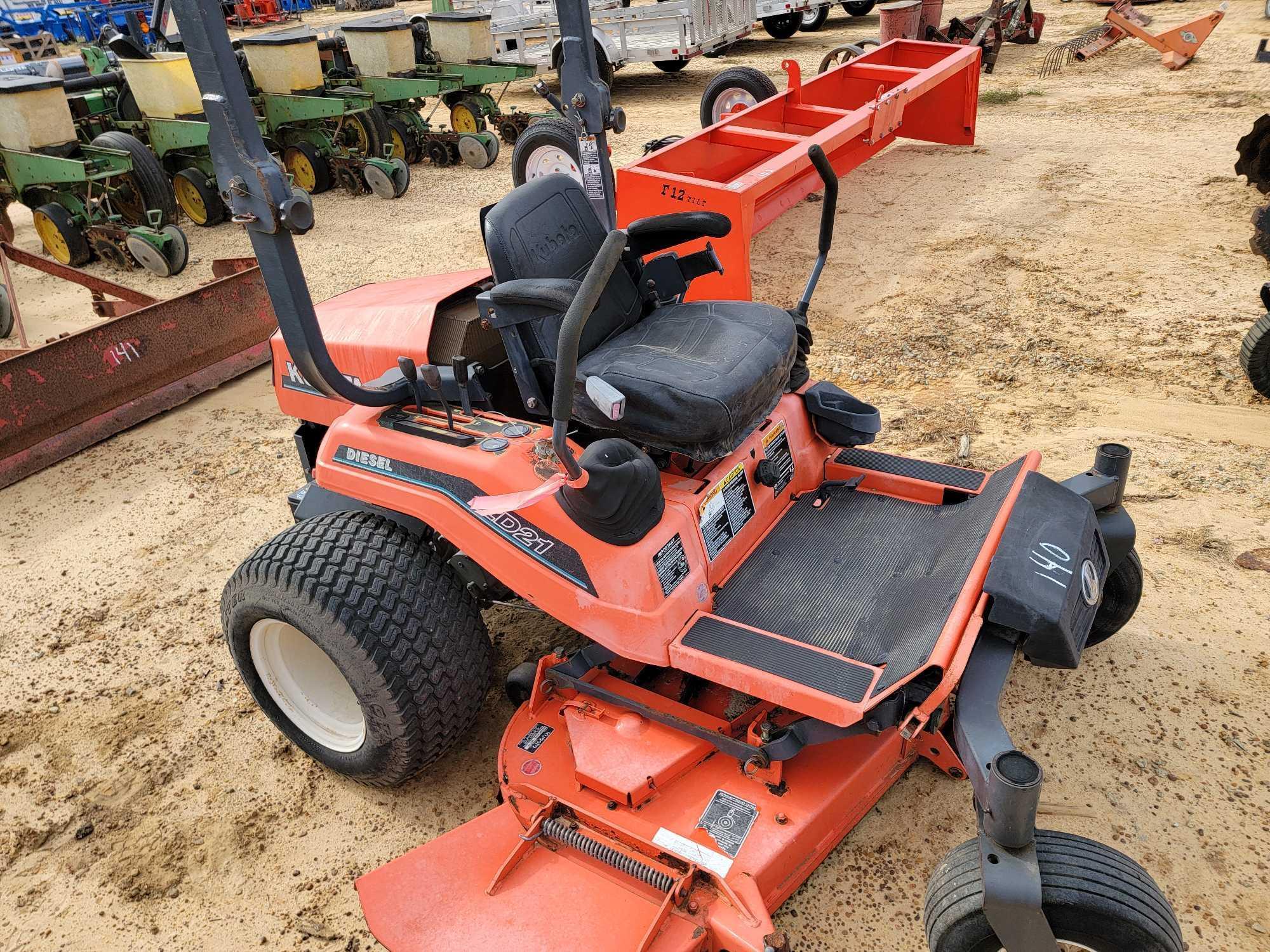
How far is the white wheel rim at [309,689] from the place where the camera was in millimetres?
2600

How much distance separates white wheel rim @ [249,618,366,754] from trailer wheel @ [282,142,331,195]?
684 centimetres

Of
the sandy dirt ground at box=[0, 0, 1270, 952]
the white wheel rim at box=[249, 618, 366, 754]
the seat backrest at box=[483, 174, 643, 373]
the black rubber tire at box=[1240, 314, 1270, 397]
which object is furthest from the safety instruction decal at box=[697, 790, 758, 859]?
the black rubber tire at box=[1240, 314, 1270, 397]

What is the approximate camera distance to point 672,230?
8.80 feet

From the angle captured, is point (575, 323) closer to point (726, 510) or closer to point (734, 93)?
point (726, 510)

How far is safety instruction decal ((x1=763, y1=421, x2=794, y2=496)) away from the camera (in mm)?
2660

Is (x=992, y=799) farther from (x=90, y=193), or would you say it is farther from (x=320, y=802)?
(x=90, y=193)

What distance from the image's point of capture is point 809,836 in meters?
2.07

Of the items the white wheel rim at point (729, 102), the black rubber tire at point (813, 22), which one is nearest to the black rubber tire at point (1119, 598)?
the white wheel rim at point (729, 102)

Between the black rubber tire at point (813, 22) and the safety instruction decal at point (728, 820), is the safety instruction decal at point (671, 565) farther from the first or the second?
the black rubber tire at point (813, 22)

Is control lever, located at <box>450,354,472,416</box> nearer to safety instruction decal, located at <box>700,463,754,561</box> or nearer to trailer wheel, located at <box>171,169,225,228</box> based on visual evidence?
safety instruction decal, located at <box>700,463,754,561</box>

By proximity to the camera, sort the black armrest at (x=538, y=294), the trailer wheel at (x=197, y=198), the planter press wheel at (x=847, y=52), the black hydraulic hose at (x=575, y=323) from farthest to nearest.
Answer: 1. the planter press wheel at (x=847, y=52)
2. the trailer wheel at (x=197, y=198)
3. the black armrest at (x=538, y=294)
4. the black hydraulic hose at (x=575, y=323)

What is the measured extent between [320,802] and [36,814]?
79cm

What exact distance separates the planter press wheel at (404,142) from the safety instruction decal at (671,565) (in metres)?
7.92

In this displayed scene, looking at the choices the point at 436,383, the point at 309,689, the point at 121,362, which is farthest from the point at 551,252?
the point at 121,362
